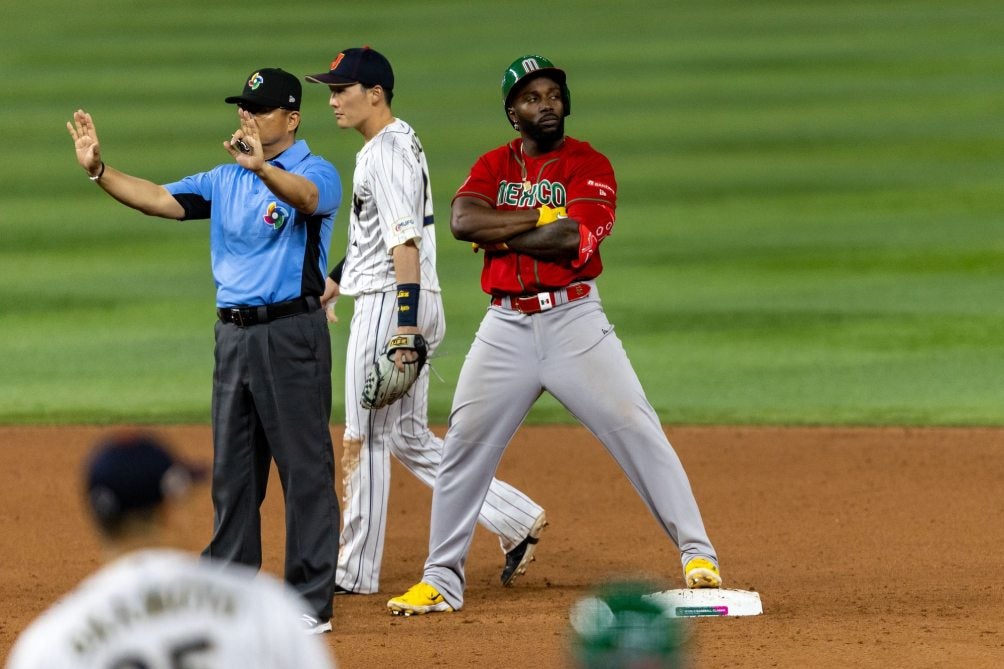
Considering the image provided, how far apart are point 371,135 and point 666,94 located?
12.6 metres

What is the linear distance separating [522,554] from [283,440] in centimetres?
125

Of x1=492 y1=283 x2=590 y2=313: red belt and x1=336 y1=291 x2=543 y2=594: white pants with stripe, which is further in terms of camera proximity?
x1=336 y1=291 x2=543 y2=594: white pants with stripe

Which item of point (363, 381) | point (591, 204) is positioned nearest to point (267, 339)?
point (363, 381)

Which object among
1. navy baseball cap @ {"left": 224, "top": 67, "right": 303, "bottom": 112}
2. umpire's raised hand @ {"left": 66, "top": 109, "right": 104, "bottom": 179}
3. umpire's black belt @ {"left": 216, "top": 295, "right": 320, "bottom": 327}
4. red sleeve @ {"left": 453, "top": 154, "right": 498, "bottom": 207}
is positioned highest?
navy baseball cap @ {"left": 224, "top": 67, "right": 303, "bottom": 112}

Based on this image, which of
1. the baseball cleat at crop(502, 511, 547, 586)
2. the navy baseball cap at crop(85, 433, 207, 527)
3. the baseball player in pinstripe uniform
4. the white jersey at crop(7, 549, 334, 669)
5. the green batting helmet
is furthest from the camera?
the baseball cleat at crop(502, 511, 547, 586)

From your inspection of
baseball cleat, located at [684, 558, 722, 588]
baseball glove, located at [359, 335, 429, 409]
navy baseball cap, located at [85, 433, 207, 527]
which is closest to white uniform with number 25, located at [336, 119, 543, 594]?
baseball glove, located at [359, 335, 429, 409]

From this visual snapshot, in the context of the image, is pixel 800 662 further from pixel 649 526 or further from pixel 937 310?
pixel 937 310

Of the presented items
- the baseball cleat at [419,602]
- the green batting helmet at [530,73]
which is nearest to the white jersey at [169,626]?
the baseball cleat at [419,602]

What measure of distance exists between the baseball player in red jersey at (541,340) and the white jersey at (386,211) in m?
0.22

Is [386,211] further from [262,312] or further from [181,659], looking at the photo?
[181,659]

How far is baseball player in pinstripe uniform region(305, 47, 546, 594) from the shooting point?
5.39 metres

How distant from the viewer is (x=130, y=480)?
7.50 feet

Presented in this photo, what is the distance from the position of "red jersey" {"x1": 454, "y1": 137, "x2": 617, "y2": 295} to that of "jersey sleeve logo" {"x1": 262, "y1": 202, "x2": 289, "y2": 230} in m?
0.64

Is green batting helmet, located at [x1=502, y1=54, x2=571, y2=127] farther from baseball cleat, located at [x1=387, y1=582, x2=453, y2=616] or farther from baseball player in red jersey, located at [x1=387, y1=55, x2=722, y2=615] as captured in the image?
baseball cleat, located at [x1=387, y1=582, x2=453, y2=616]
